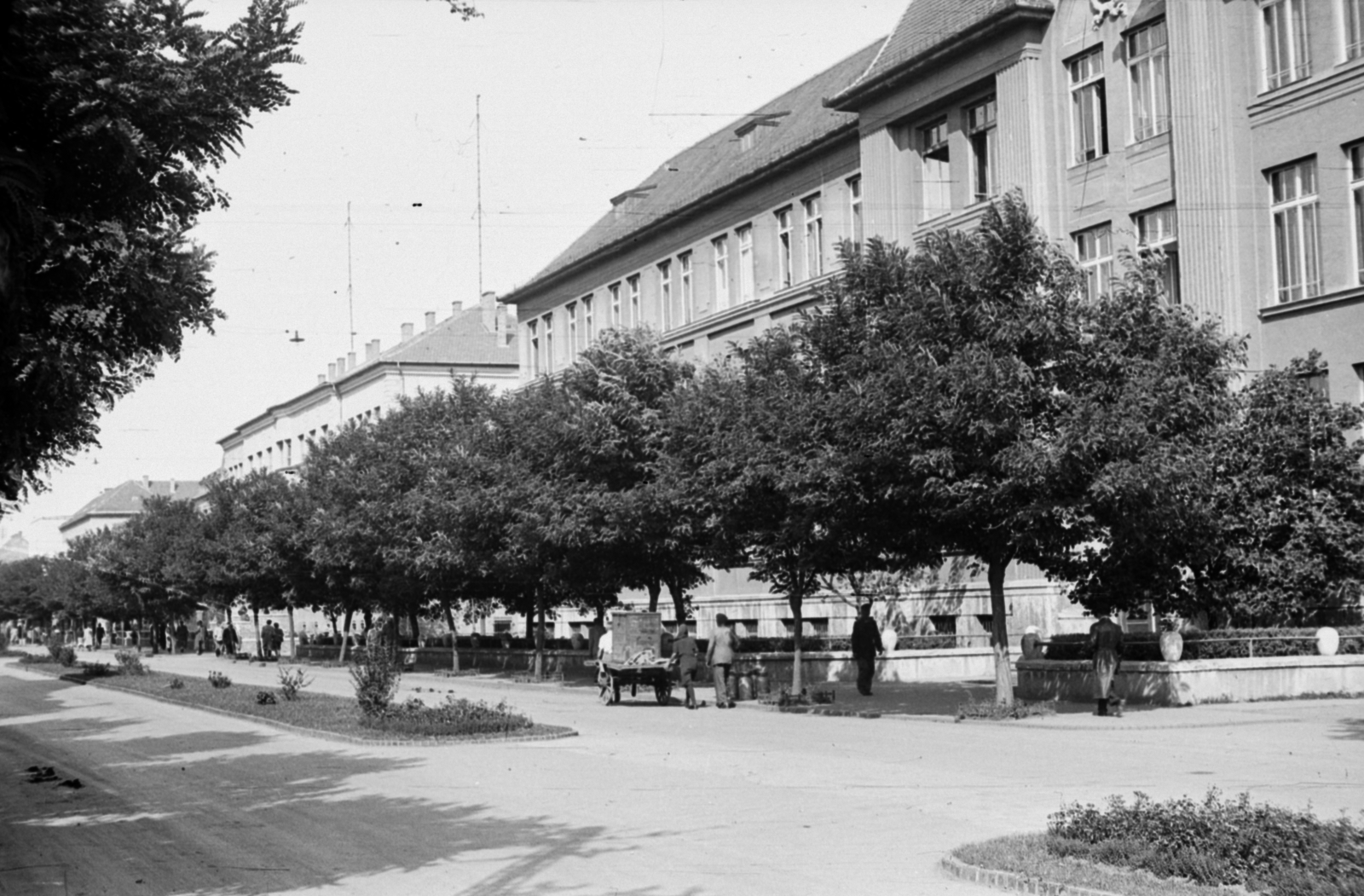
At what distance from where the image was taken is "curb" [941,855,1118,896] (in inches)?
368

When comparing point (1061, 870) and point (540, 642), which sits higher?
point (540, 642)

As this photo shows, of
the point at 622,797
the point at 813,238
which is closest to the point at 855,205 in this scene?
the point at 813,238

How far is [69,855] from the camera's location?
12.5 metres

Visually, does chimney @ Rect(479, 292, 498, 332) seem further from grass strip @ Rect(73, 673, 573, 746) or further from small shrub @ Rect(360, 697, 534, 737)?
small shrub @ Rect(360, 697, 534, 737)

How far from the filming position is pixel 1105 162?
3716 centimetres

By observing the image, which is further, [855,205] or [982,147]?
[855,205]

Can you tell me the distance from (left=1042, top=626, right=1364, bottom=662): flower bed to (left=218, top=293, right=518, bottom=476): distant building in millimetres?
57526

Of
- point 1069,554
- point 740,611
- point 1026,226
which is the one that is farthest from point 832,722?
point 740,611

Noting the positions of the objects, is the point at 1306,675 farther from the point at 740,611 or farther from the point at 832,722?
the point at 740,611

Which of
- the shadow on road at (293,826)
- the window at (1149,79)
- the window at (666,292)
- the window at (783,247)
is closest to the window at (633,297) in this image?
the window at (666,292)

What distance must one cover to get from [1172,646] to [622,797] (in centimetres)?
1415

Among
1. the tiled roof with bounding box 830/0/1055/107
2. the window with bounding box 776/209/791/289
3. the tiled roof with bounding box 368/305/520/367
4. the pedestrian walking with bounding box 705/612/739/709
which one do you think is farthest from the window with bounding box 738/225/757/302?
the tiled roof with bounding box 368/305/520/367

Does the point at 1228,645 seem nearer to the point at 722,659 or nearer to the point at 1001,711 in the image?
the point at 1001,711

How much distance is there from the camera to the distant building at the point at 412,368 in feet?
298
